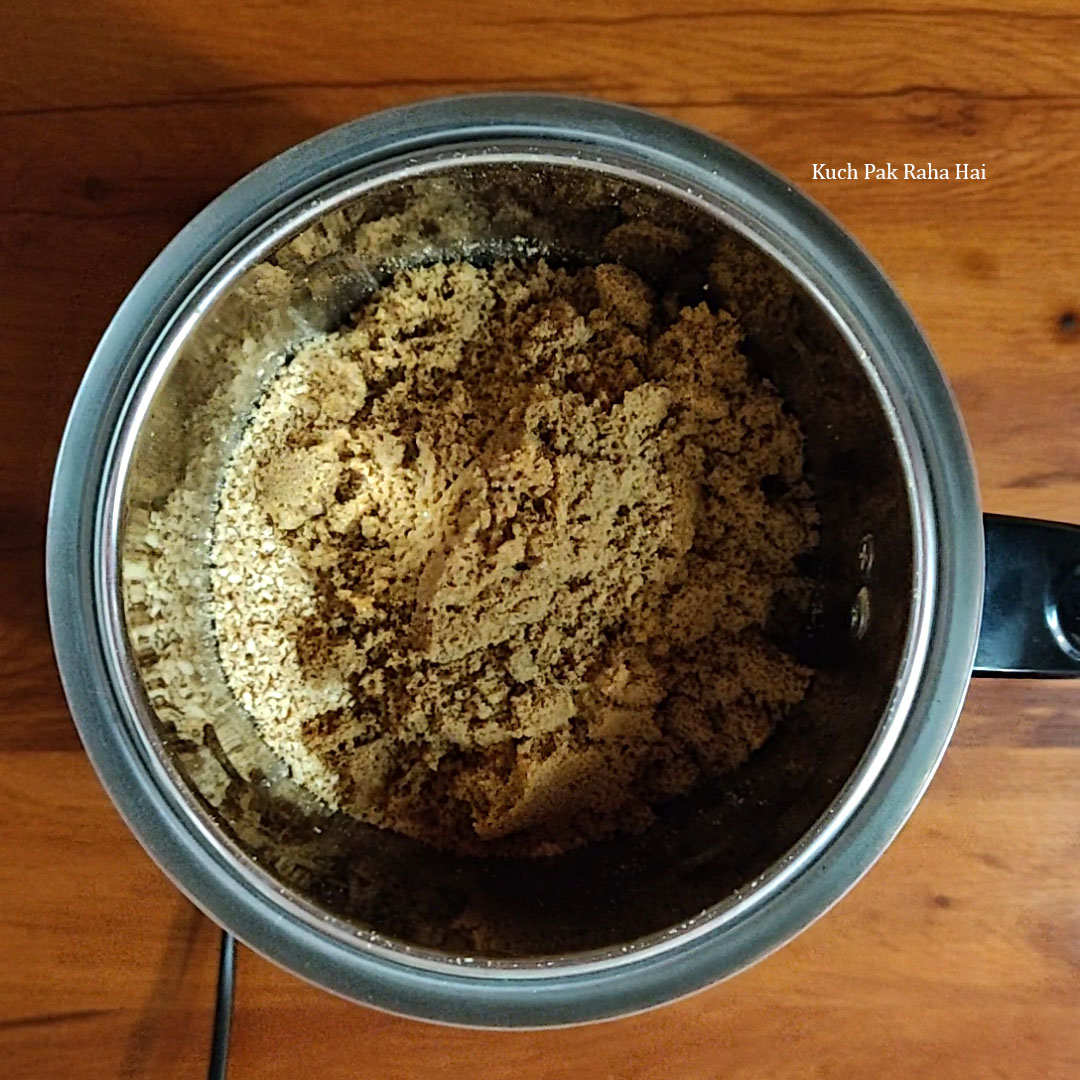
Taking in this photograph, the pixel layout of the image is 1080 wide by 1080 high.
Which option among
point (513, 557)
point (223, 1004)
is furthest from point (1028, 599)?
point (223, 1004)

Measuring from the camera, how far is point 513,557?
66 cm

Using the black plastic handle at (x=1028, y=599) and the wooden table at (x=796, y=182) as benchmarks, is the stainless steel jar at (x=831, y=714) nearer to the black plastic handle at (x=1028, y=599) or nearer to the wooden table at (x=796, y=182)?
the black plastic handle at (x=1028, y=599)

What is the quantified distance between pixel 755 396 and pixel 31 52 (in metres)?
0.54

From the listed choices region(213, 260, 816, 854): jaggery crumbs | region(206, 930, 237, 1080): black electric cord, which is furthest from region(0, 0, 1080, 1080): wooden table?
region(213, 260, 816, 854): jaggery crumbs

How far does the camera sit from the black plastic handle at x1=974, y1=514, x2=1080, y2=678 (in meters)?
0.58

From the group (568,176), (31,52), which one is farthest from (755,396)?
(31,52)

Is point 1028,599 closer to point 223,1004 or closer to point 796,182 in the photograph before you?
point 796,182

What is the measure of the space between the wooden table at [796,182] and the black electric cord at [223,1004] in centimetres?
1

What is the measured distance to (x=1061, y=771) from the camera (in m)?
0.76

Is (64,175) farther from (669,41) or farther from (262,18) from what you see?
(669,41)

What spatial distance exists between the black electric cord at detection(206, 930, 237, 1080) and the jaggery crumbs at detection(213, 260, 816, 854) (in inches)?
5.3

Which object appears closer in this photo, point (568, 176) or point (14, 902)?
point (568, 176)

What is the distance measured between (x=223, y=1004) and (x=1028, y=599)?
0.57 meters

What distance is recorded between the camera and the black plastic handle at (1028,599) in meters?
0.58
